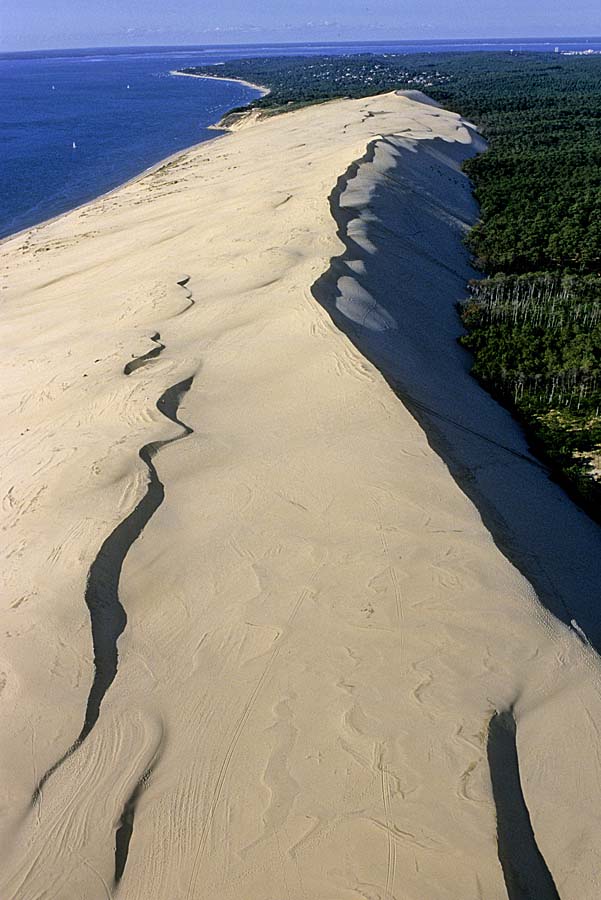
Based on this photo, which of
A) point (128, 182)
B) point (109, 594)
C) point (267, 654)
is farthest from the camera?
point (128, 182)

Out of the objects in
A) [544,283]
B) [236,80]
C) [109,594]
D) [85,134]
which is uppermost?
[236,80]

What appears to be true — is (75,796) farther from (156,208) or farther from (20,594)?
(156,208)

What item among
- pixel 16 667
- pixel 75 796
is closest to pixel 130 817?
pixel 75 796

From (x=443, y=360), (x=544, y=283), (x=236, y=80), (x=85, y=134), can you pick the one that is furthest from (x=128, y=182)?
(x=236, y=80)

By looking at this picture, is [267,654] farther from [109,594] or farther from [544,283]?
[544,283]

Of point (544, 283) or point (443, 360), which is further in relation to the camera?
point (544, 283)

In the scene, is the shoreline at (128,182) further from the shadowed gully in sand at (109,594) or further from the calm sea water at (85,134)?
the shadowed gully in sand at (109,594)

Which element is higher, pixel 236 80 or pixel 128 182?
pixel 236 80

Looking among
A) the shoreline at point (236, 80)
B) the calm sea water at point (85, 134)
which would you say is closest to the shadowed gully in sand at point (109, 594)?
the calm sea water at point (85, 134)
